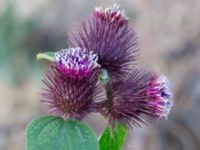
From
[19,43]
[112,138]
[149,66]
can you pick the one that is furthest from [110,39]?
[19,43]

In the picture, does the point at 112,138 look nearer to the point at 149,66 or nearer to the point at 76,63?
the point at 76,63

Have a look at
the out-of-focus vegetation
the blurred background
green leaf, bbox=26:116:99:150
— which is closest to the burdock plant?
green leaf, bbox=26:116:99:150

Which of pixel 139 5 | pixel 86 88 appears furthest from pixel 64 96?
pixel 139 5

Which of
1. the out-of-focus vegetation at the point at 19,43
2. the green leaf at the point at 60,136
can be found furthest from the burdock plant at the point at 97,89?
the out-of-focus vegetation at the point at 19,43

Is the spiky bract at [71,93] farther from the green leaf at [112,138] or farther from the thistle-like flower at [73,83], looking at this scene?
the green leaf at [112,138]

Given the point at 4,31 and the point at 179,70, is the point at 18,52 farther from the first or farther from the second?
the point at 179,70
